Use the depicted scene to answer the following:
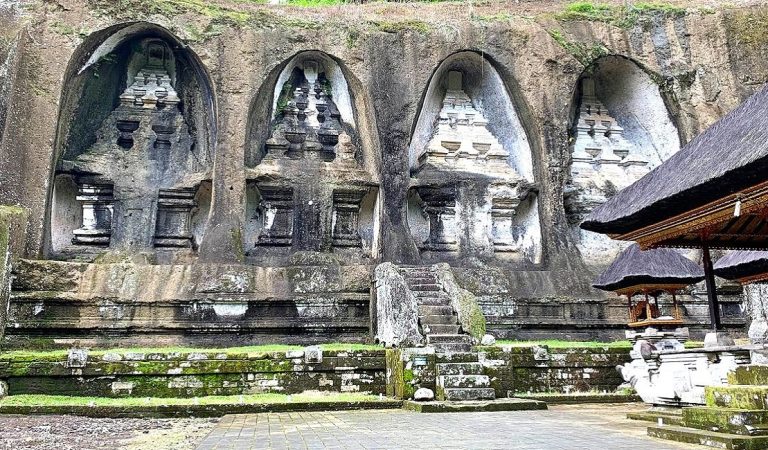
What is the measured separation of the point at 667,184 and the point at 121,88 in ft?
39.9

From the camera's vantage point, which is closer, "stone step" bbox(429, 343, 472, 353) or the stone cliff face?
"stone step" bbox(429, 343, 472, 353)

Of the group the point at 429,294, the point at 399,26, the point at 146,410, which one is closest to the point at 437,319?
the point at 429,294

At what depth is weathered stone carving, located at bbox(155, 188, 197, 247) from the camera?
1406 cm

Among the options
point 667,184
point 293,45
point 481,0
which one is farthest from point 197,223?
point 667,184

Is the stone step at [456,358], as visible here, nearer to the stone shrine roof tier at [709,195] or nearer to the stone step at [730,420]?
the stone shrine roof tier at [709,195]

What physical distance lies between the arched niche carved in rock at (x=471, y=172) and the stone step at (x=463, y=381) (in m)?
5.80

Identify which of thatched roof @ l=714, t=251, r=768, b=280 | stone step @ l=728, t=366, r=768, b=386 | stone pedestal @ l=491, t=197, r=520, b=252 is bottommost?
stone step @ l=728, t=366, r=768, b=386

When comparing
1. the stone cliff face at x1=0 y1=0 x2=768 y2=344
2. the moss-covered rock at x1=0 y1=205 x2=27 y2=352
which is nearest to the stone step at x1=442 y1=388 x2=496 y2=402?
the stone cliff face at x1=0 y1=0 x2=768 y2=344

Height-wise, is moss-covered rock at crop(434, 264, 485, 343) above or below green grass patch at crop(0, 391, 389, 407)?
above

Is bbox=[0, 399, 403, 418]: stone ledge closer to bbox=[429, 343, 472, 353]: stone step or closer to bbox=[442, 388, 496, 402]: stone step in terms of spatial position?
bbox=[442, 388, 496, 402]: stone step

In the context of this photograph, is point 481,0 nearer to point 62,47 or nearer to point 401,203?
point 401,203

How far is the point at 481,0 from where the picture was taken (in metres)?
16.3

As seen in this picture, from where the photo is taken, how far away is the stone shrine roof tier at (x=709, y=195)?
530 centimetres

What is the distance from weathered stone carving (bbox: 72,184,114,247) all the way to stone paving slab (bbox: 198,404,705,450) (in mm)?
7301
